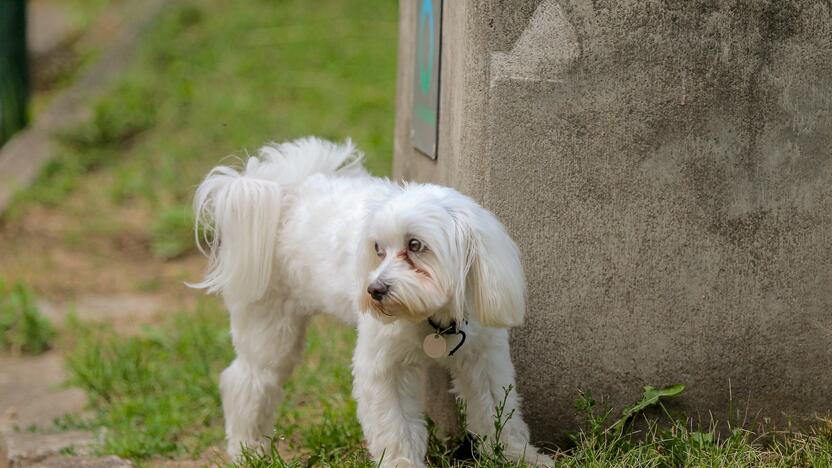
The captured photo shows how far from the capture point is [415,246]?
11.0 ft

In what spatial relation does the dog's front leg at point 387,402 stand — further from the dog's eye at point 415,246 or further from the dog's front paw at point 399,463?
the dog's eye at point 415,246

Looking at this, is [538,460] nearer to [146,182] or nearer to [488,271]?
[488,271]

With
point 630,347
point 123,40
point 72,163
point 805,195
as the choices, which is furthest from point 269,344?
point 123,40

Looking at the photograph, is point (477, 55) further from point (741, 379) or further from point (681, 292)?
point (741, 379)

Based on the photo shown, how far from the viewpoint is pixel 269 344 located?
14.0 ft

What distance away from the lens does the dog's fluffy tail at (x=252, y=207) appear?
13.5ft

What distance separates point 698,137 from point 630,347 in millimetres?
786

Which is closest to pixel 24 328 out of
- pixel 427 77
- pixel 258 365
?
pixel 258 365

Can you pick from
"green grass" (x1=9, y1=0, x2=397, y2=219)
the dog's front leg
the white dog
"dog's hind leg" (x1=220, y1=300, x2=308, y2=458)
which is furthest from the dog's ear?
"green grass" (x1=9, y1=0, x2=397, y2=219)

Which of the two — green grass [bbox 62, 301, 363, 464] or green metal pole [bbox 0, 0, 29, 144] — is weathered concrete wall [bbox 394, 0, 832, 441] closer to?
green grass [bbox 62, 301, 363, 464]

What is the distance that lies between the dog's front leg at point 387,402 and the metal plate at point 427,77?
1.02 metres

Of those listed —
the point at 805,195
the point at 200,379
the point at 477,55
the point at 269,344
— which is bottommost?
the point at 200,379

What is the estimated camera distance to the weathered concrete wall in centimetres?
372

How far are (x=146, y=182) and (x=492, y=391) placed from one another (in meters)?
5.71
